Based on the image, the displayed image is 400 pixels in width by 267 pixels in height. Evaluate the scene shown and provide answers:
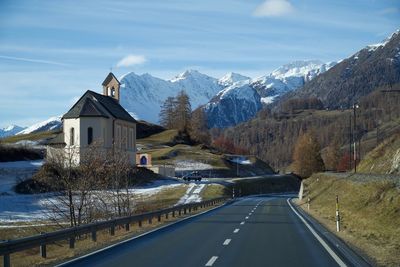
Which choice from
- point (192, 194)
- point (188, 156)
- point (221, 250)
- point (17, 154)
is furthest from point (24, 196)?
point (188, 156)

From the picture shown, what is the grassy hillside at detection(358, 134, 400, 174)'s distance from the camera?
151 feet

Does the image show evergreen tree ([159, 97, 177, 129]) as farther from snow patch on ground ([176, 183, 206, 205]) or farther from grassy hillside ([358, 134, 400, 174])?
grassy hillside ([358, 134, 400, 174])

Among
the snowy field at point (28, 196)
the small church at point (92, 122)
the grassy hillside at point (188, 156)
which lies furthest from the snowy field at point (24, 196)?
the grassy hillside at point (188, 156)

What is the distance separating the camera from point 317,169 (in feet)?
436

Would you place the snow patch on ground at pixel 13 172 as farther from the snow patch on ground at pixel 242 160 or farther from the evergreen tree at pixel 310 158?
the evergreen tree at pixel 310 158

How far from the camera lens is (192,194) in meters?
69.4

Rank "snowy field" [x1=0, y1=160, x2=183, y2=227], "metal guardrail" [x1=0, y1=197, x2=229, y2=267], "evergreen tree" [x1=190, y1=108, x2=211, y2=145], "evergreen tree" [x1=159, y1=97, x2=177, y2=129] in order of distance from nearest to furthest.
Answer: "metal guardrail" [x1=0, y1=197, x2=229, y2=267]
"snowy field" [x1=0, y1=160, x2=183, y2=227]
"evergreen tree" [x1=190, y1=108, x2=211, y2=145]
"evergreen tree" [x1=159, y1=97, x2=177, y2=129]

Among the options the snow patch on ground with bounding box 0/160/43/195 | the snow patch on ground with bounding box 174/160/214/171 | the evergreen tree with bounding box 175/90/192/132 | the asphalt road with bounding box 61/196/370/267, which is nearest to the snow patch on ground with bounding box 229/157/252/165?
the evergreen tree with bounding box 175/90/192/132

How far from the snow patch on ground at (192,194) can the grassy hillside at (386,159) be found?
62.4 feet

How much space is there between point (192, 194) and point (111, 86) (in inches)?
1575

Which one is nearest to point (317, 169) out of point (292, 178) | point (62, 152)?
point (292, 178)

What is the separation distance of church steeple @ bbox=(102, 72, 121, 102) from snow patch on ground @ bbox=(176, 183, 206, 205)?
3241 centimetres

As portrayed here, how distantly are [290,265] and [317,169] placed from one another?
122 meters

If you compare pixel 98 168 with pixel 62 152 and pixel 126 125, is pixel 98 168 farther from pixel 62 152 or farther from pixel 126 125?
pixel 126 125
